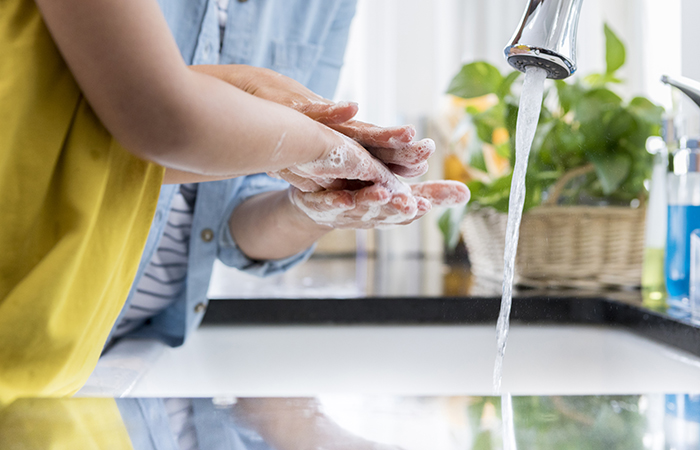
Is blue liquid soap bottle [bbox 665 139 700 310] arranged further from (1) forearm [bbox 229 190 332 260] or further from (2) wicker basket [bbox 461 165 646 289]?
(1) forearm [bbox 229 190 332 260]

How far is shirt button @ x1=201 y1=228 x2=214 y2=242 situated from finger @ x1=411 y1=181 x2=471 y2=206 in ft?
0.91

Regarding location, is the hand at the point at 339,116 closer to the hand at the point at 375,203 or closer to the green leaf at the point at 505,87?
the hand at the point at 375,203

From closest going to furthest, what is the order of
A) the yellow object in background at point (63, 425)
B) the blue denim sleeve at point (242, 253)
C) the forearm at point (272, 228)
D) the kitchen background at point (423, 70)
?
the yellow object in background at point (63, 425)
the forearm at point (272, 228)
the blue denim sleeve at point (242, 253)
the kitchen background at point (423, 70)

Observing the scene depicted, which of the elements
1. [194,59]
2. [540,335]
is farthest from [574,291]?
[194,59]

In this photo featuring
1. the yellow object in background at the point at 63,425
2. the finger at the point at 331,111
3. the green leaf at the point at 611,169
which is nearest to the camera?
the yellow object in background at the point at 63,425

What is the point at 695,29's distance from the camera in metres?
0.63

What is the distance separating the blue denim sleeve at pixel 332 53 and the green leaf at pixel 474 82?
8.3 inches

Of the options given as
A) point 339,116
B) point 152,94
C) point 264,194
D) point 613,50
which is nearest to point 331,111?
point 339,116

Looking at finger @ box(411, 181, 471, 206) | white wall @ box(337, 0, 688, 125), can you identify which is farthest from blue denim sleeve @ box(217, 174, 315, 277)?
white wall @ box(337, 0, 688, 125)

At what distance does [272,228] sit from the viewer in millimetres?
579

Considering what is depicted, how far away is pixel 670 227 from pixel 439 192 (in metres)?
0.36

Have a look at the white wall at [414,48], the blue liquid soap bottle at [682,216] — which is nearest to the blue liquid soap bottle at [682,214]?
the blue liquid soap bottle at [682,216]

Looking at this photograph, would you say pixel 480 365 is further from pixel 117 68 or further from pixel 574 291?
pixel 117 68

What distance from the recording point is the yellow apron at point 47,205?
27cm
